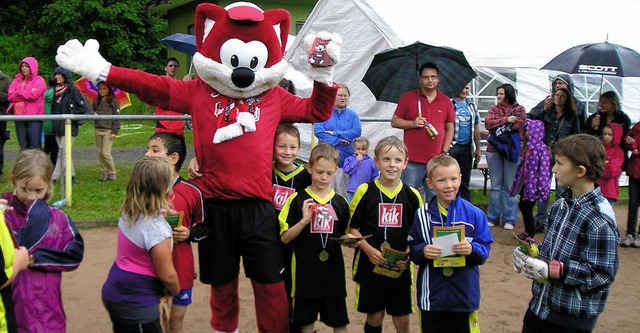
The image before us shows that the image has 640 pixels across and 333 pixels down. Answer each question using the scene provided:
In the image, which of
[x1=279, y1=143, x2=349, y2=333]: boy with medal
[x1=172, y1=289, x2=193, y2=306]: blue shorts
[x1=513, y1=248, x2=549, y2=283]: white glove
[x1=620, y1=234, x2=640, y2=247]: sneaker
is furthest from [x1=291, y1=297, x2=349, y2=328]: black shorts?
[x1=620, y1=234, x2=640, y2=247]: sneaker

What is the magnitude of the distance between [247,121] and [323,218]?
79cm

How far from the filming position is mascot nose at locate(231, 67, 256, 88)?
13.5 ft

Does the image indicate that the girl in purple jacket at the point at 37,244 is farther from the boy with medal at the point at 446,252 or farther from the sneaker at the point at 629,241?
the sneaker at the point at 629,241

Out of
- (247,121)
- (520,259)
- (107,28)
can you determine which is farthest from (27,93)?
(107,28)

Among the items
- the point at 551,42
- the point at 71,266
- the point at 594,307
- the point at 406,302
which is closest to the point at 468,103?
the point at 551,42

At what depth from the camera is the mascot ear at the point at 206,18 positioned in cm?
433

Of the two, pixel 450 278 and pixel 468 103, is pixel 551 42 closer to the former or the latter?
pixel 468 103

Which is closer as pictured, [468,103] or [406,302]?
[406,302]

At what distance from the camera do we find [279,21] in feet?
14.7

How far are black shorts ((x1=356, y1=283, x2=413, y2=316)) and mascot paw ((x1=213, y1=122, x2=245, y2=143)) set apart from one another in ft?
4.27

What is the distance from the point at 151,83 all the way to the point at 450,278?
2316 millimetres

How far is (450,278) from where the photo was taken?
12.7 feet

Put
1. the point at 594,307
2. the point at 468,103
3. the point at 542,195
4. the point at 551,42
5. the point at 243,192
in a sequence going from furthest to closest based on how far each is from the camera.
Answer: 1. the point at 551,42
2. the point at 468,103
3. the point at 542,195
4. the point at 243,192
5. the point at 594,307

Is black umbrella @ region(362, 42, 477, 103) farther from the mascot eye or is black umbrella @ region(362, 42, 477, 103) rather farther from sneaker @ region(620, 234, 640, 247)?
the mascot eye
